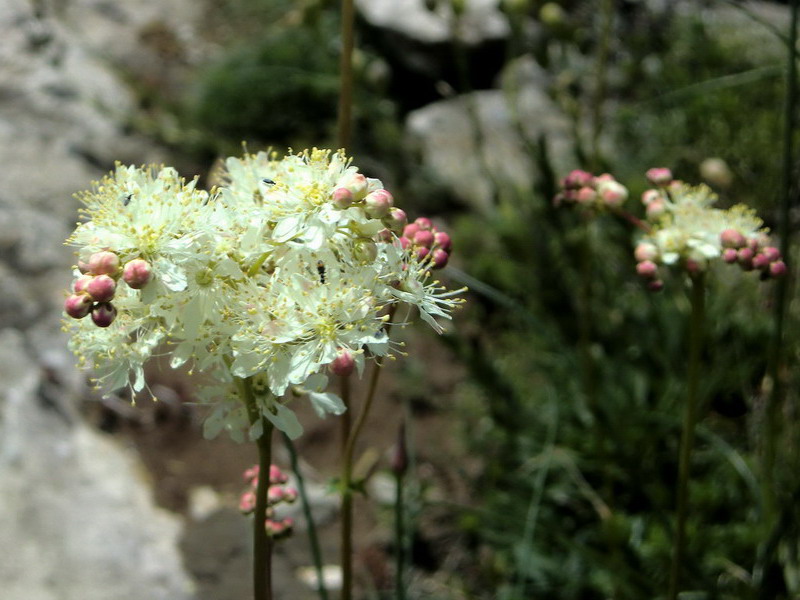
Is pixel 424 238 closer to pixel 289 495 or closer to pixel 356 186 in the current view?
pixel 356 186

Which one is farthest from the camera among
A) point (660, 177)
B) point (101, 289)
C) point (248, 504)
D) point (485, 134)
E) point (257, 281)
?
point (485, 134)

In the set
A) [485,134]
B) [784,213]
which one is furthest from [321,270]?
[485,134]

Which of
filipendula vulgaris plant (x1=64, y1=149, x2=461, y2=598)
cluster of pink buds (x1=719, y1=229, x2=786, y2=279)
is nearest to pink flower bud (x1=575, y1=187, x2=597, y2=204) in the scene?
cluster of pink buds (x1=719, y1=229, x2=786, y2=279)

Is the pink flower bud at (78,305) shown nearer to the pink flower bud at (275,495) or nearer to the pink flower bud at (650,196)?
the pink flower bud at (275,495)

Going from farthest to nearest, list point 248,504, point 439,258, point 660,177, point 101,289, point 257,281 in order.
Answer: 1. point 660,177
2. point 248,504
3. point 439,258
4. point 257,281
5. point 101,289

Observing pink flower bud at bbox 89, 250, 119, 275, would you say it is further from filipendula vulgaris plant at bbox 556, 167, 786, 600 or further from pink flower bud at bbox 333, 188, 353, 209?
filipendula vulgaris plant at bbox 556, 167, 786, 600

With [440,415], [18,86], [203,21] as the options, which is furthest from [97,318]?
[203,21]

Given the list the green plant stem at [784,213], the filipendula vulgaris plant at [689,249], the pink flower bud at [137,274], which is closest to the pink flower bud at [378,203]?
the pink flower bud at [137,274]

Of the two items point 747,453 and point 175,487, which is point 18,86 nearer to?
point 175,487
